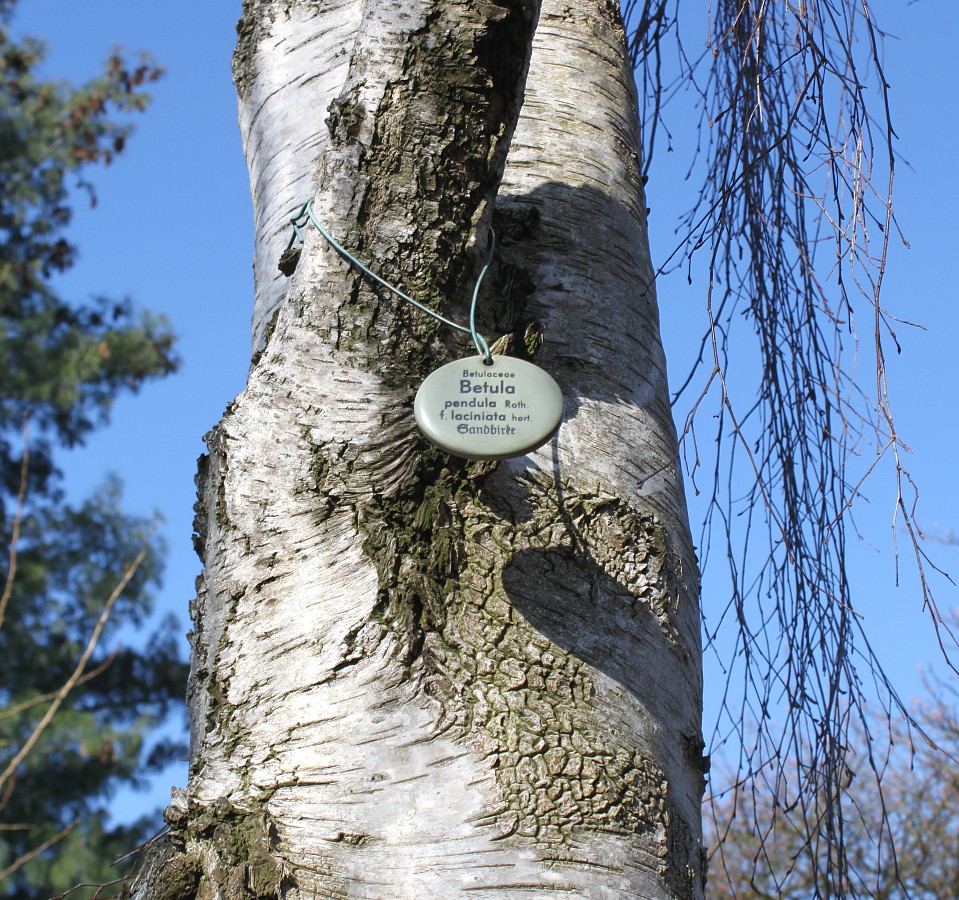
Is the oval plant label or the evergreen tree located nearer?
the oval plant label

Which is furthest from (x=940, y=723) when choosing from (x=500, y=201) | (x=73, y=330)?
(x=73, y=330)

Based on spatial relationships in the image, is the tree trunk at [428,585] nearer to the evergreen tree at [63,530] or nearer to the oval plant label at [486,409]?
the oval plant label at [486,409]

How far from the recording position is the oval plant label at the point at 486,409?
1.00 metres

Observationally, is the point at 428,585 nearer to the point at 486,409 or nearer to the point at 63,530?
the point at 486,409

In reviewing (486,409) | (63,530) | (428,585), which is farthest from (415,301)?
(63,530)

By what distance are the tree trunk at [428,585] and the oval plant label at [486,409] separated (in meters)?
0.06

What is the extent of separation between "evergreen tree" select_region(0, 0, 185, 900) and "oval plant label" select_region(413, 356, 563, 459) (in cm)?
759

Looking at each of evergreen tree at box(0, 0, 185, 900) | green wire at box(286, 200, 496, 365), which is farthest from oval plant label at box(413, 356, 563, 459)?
evergreen tree at box(0, 0, 185, 900)

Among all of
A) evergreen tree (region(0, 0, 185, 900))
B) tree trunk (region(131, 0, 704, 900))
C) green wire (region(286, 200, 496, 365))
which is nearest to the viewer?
tree trunk (region(131, 0, 704, 900))

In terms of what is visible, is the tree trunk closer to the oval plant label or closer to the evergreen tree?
the oval plant label

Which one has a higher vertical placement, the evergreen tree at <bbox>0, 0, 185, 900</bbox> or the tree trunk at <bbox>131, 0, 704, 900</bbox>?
the evergreen tree at <bbox>0, 0, 185, 900</bbox>

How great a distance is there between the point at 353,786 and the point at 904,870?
7917 millimetres

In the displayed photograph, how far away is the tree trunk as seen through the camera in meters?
0.91

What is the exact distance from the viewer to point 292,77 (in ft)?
5.30
